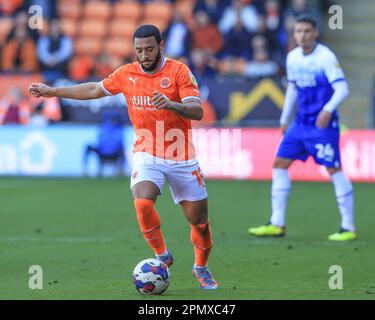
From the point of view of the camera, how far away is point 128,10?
2447cm

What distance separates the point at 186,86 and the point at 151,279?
144 centimetres

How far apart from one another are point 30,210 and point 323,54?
5.04 m

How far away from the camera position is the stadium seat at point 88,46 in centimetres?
2375

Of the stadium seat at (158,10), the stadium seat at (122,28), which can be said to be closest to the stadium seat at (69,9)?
the stadium seat at (122,28)

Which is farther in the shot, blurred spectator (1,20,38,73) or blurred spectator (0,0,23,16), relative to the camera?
blurred spectator (0,0,23,16)

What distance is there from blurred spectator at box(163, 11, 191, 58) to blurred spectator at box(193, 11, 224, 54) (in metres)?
0.21

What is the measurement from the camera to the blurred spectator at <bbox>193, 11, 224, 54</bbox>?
22141mm

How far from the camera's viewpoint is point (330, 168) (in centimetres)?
1134

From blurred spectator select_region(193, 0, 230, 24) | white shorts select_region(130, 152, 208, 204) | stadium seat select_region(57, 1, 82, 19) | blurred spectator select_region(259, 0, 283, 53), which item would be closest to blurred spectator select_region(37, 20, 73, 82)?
stadium seat select_region(57, 1, 82, 19)

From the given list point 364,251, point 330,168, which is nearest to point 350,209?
point 330,168

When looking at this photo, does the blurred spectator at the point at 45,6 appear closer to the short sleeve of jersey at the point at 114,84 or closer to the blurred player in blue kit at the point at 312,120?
the blurred player in blue kit at the point at 312,120

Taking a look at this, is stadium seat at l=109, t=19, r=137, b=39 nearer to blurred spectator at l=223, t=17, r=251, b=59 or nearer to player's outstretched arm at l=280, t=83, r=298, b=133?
blurred spectator at l=223, t=17, r=251, b=59

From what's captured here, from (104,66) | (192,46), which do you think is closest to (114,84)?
(104,66)

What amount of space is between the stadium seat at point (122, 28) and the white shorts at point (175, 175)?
53.9 feet
